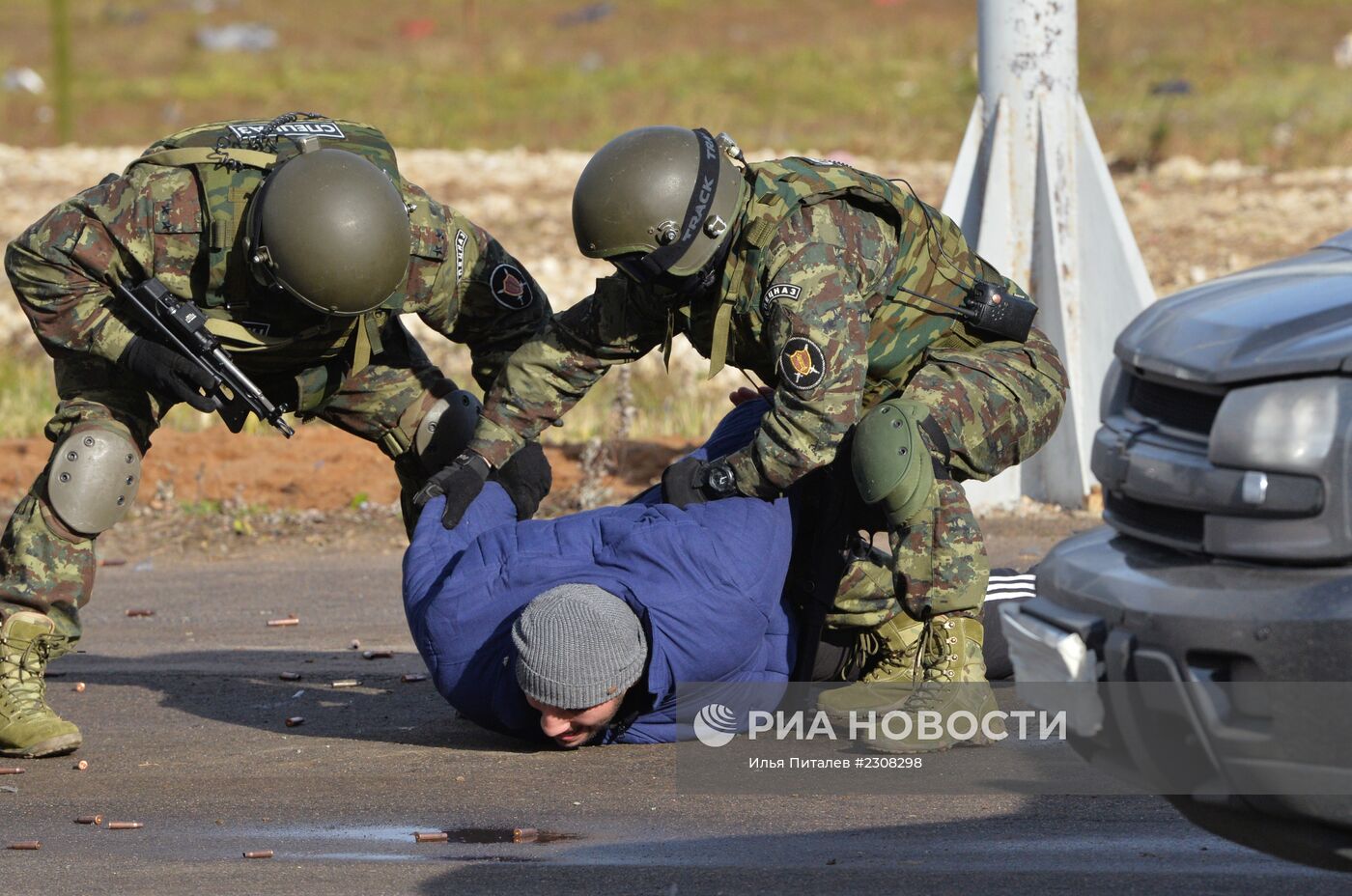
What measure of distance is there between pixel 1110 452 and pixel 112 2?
41913 mm

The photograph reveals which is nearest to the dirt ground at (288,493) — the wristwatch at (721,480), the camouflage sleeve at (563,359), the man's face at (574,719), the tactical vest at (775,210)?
the camouflage sleeve at (563,359)

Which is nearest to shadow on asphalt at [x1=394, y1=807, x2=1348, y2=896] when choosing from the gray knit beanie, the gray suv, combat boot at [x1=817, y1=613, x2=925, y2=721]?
the gray knit beanie

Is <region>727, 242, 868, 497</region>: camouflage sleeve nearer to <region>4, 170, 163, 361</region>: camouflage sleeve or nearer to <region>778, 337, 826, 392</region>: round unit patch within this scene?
<region>778, 337, 826, 392</region>: round unit patch

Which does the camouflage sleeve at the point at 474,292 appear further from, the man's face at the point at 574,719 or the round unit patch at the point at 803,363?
the man's face at the point at 574,719

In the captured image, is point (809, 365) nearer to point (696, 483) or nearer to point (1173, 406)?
point (696, 483)

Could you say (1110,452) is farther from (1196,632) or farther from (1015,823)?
(1015,823)

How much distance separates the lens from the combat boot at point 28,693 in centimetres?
496

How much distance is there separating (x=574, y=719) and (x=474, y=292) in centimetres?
173

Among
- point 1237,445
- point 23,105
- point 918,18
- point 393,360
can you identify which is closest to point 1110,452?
point 1237,445

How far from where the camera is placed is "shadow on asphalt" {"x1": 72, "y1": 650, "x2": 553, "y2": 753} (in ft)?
17.0

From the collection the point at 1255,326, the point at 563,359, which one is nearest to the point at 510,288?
the point at 563,359

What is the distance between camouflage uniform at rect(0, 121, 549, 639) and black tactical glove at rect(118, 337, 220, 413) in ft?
0.23

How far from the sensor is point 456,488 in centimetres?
513

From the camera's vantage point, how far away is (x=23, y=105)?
28.9m
